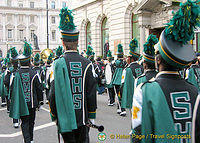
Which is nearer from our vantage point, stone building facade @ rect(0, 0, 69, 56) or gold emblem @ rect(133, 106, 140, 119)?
gold emblem @ rect(133, 106, 140, 119)

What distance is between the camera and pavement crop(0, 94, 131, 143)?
581 cm

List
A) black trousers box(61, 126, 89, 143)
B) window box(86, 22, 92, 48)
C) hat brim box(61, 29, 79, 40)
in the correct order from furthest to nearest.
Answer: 1. window box(86, 22, 92, 48)
2. hat brim box(61, 29, 79, 40)
3. black trousers box(61, 126, 89, 143)

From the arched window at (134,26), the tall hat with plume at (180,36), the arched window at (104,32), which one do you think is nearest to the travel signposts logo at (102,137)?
the tall hat with plume at (180,36)

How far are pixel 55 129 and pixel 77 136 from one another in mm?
3228

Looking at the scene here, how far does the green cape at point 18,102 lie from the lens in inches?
214

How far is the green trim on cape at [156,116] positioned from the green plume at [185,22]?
1.71 feet

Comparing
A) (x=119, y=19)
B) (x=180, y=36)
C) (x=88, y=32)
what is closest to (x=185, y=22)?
(x=180, y=36)

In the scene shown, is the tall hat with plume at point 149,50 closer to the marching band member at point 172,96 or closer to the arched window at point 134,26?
the marching band member at point 172,96

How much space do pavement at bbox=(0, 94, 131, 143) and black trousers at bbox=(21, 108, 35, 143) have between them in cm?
47

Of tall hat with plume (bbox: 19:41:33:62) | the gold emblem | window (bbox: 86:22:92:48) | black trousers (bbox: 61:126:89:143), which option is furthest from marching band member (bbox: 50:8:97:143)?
window (bbox: 86:22:92:48)

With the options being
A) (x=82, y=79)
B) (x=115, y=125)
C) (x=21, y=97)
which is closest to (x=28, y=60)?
(x=21, y=97)

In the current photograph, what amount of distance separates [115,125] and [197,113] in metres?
5.08

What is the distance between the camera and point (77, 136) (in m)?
3.76

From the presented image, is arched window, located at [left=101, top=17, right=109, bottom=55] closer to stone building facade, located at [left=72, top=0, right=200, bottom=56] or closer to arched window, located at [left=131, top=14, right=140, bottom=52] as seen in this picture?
stone building facade, located at [left=72, top=0, right=200, bottom=56]
